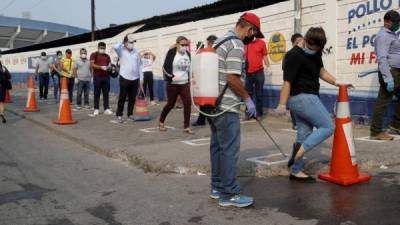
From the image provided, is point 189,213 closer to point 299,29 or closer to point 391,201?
point 391,201

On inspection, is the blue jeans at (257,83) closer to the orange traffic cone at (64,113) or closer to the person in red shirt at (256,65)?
the person in red shirt at (256,65)

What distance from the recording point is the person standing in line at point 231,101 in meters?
4.61

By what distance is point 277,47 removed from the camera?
433 inches

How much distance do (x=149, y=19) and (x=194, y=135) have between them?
14422 millimetres

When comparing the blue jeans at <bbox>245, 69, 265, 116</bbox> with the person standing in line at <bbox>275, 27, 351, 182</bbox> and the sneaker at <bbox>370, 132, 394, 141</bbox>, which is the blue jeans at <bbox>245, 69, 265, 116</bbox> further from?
the person standing in line at <bbox>275, 27, 351, 182</bbox>

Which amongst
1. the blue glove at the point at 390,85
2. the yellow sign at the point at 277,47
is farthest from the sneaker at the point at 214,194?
the yellow sign at the point at 277,47

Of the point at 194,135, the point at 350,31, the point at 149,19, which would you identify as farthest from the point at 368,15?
the point at 149,19

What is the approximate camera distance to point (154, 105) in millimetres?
15375

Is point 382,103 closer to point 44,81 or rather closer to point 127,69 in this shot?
point 127,69

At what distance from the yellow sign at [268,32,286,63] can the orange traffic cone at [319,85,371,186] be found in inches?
205

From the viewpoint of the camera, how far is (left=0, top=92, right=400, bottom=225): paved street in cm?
444

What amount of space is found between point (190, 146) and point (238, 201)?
310 cm

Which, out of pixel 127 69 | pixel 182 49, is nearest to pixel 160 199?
pixel 182 49

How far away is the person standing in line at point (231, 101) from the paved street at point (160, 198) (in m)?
0.21
